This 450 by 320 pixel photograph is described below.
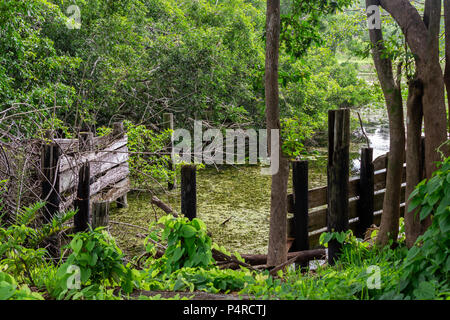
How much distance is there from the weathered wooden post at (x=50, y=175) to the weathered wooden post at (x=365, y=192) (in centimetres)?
377

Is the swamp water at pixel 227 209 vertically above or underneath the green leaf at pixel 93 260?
underneath

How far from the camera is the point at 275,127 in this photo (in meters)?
5.34

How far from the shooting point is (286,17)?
6.16m

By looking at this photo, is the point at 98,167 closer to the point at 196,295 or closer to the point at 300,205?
the point at 300,205

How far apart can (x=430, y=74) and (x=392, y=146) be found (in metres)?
0.77

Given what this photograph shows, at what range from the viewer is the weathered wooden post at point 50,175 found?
6.01 m

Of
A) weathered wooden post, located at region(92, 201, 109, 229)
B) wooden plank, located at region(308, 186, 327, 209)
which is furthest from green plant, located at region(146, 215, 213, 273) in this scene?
wooden plank, located at region(308, 186, 327, 209)

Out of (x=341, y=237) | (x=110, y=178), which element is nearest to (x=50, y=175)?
(x=110, y=178)

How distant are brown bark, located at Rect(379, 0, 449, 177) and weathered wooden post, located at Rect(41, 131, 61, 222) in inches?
149

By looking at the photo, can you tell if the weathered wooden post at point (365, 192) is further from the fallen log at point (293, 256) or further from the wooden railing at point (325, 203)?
the fallen log at point (293, 256)

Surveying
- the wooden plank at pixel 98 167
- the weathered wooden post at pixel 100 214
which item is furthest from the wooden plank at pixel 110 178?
the weathered wooden post at pixel 100 214
